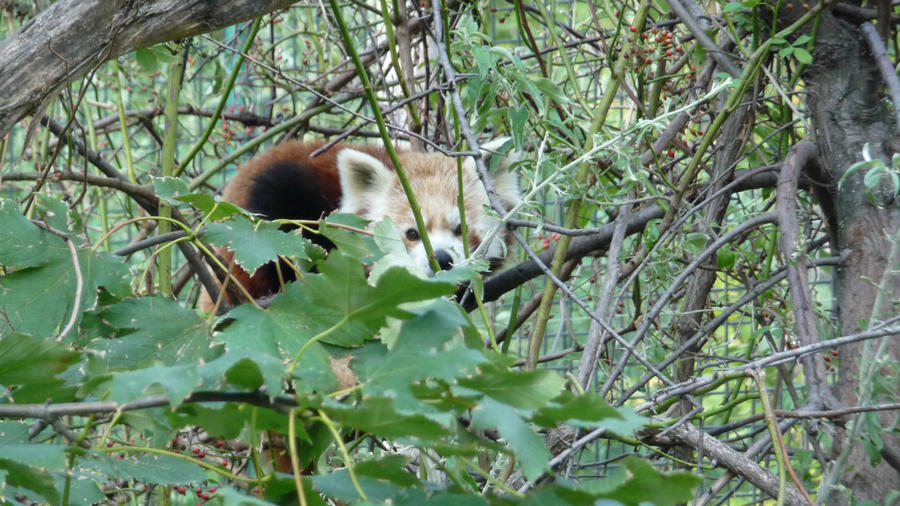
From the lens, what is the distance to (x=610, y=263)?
1.50 meters

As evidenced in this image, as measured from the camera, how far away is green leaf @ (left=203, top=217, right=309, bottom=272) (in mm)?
1008

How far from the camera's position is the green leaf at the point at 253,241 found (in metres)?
1.01

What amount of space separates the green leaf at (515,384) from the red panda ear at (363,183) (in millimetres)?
2157

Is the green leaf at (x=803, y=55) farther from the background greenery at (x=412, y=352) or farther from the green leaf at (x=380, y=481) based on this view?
the green leaf at (x=380, y=481)

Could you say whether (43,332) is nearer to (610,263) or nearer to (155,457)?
(155,457)

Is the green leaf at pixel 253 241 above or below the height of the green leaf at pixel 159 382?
below

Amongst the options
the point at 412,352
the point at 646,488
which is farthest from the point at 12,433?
the point at 646,488

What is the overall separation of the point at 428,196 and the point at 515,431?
92.6 inches

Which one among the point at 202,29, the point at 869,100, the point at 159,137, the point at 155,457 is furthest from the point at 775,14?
the point at 159,137

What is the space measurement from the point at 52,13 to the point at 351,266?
0.81 m

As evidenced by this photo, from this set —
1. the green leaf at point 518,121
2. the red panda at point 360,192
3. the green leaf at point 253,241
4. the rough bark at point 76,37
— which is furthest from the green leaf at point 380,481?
the red panda at point 360,192

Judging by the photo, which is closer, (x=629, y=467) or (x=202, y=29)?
(x=629, y=467)

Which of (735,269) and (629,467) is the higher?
(629,467)

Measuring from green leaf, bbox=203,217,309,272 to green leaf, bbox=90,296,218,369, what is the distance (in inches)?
3.6
